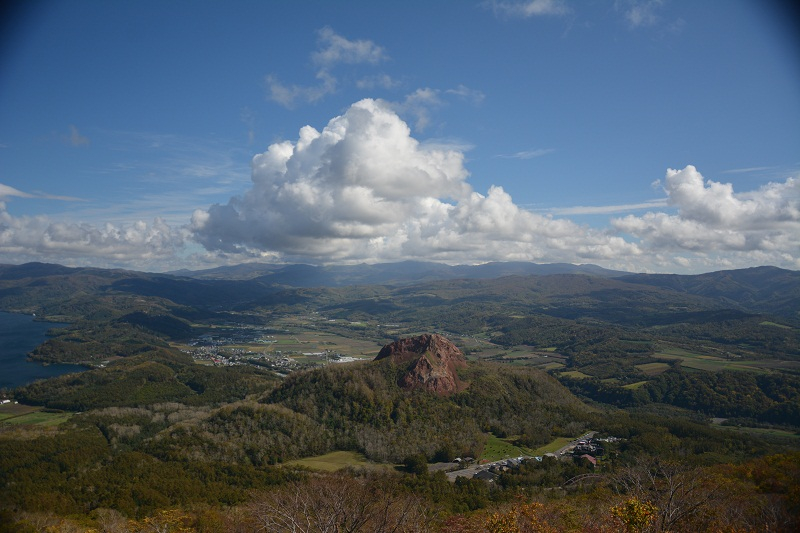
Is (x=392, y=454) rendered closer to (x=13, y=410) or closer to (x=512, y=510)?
(x=512, y=510)

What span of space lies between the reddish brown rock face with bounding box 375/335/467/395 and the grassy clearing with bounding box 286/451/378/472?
28.6 m

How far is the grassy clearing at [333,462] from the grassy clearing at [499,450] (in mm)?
22983

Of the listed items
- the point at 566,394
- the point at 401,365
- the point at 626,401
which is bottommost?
the point at 626,401

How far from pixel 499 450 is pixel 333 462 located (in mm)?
37131

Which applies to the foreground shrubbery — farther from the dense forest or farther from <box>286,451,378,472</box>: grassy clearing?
<box>286,451,378,472</box>: grassy clearing

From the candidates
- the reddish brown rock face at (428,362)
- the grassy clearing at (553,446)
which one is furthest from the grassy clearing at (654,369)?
the grassy clearing at (553,446)

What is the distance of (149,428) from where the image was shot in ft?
384

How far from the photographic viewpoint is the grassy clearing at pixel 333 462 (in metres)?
87.9

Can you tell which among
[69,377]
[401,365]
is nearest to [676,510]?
[401,365]

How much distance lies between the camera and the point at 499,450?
9675 cm

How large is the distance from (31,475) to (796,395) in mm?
210936

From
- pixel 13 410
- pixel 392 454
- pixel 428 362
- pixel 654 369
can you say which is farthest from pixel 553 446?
pixel 13 410

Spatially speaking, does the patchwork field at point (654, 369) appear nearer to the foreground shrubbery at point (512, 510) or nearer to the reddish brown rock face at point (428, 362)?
the reddish brown rock face at point (428, 362)

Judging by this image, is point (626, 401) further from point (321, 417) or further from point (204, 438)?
point (204, 438)
